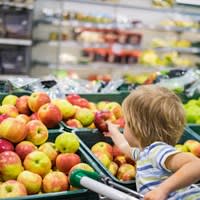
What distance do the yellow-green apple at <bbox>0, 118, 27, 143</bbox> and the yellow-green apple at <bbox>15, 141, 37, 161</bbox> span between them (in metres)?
0.03

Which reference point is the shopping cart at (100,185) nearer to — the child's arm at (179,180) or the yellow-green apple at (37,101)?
the child's arm at (179,180)

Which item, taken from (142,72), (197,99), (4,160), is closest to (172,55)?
(142,72)

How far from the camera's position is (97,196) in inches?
55.9

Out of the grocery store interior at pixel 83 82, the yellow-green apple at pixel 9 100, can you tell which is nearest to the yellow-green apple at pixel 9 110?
the grocery store interior at pixel 83 82

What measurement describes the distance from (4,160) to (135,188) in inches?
21.0

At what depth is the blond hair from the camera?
147 centimetres

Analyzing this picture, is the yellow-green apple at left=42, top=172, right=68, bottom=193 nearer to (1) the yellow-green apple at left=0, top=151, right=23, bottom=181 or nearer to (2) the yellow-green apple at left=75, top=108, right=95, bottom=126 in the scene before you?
(1) the yellow-green apple at left=0, top=151, right=23, bottom=181

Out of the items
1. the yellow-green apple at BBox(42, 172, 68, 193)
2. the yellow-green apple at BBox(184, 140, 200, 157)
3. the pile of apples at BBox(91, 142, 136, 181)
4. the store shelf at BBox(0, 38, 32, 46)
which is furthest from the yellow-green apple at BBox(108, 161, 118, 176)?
the store shelf at BBox(0, 38, 32, 46)

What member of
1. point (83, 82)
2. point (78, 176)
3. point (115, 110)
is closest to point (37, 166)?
point (78, 176)

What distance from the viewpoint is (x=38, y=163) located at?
61.6 inches

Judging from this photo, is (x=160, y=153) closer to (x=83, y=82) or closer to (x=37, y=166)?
(x=37, y=166)

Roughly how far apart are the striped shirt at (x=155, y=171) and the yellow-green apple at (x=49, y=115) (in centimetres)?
55

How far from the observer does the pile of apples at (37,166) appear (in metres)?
1.47

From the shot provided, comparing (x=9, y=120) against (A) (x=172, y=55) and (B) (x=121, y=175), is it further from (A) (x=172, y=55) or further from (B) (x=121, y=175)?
(A) (x=172, y=55)
